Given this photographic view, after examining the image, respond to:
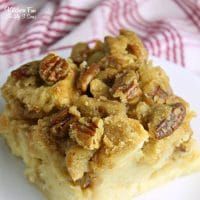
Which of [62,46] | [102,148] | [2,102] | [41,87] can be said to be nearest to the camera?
[102,148]

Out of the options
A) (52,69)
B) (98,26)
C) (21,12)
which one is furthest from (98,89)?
(21,12)

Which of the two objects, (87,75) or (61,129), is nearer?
(61,129)

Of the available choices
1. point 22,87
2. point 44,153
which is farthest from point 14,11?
point 44,153

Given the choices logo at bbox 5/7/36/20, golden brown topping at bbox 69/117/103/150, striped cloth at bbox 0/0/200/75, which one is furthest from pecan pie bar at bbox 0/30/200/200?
logo at bbox 5/7/36/20

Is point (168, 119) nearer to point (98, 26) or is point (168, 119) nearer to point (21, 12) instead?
point (98, 26)

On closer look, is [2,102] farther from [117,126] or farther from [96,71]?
[117,126]

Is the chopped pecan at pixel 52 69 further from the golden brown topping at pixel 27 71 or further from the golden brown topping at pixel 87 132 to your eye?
the golden brown topping at pixel 87 132

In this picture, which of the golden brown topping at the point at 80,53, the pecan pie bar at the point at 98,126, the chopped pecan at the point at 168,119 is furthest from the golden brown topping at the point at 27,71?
the chopped pecan at the point at 168,119
